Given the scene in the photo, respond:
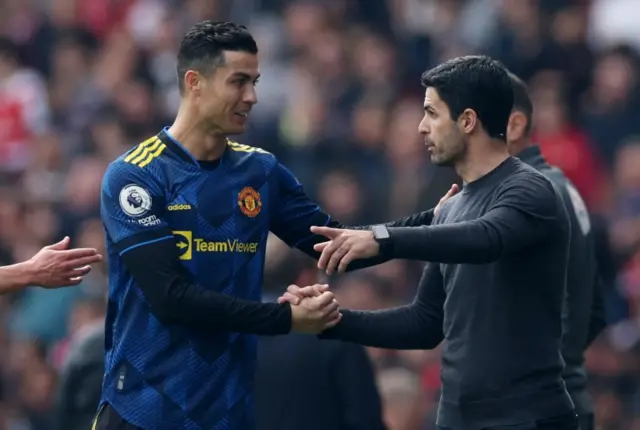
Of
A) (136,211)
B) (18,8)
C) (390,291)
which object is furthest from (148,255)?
(18,8)

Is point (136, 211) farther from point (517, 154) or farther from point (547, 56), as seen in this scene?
point (547, 56)

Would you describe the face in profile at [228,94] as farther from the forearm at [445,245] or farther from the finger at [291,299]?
the forearm at [445,245]

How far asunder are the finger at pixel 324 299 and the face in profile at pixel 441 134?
2.25ft

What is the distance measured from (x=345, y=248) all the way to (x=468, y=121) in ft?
2.73

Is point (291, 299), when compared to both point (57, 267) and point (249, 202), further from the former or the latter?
point (57, 267)

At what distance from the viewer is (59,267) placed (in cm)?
684

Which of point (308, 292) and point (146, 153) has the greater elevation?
point (146, 153)

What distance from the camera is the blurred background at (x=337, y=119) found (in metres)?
11.7

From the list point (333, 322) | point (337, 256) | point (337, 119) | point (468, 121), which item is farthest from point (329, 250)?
point (337, 119)

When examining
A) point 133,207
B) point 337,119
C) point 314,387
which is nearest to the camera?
point 133,207

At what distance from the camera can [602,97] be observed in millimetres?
13258

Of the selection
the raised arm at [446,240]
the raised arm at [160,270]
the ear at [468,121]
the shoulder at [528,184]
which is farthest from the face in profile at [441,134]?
the raised arm at [160,270]

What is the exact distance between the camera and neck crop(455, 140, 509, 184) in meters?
6.80

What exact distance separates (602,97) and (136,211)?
728 centimetres
